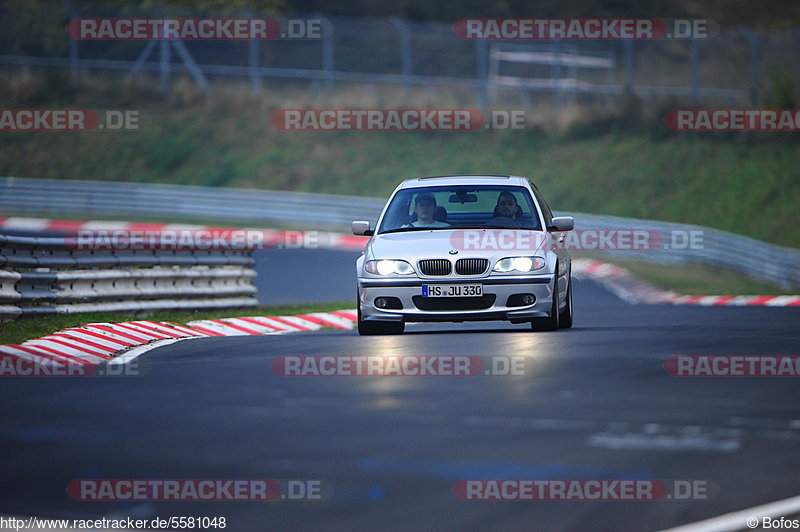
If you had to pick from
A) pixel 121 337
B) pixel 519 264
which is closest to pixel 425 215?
pixel 519 264

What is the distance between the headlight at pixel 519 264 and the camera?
1360 centimetres

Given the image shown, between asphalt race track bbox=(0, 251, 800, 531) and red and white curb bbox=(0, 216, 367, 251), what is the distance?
2506cm

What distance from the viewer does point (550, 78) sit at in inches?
2309

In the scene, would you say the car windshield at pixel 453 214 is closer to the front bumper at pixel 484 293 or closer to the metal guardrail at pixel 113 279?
the front bumper at pixel 484 293

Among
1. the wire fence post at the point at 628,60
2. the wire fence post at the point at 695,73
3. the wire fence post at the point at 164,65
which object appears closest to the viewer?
the wire fence post at the point at 695,73

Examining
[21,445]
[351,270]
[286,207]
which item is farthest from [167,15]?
[21,445]

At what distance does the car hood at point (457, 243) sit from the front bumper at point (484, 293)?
0.25 meters

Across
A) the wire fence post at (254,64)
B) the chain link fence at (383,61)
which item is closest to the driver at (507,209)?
the chain link fence at (383,61)

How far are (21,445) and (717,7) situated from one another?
214ft

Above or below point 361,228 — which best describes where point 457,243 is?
below

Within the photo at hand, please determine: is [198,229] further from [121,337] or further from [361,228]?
[121,337]

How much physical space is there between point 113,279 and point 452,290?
17.0 ft

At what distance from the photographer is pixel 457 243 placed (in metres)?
13.8

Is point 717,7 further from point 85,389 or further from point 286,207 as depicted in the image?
point 85,389
